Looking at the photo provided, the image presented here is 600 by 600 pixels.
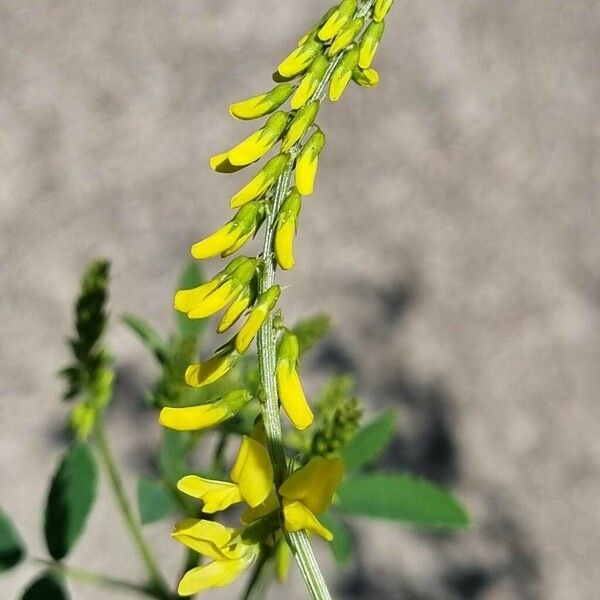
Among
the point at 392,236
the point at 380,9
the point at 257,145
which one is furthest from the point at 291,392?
the point at 392,236

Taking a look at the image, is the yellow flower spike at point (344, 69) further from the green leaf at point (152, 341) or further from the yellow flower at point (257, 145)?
the green leaf at point (152, 341)

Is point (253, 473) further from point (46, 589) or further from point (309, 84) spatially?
point (46, 589)

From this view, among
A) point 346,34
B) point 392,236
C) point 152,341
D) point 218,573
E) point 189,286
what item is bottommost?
point 218,573

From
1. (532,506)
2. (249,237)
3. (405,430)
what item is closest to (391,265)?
(405,430)

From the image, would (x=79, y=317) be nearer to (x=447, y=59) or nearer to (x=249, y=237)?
(x=249, y=237)

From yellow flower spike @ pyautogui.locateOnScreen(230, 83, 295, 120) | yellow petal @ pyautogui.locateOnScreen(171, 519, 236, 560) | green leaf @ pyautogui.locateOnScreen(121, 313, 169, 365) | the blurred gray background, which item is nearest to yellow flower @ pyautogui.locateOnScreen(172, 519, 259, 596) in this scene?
yellow petal @ pyautogui.locateOnScreen(171, 519, 236, 560)

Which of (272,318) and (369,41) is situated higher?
(369,41)

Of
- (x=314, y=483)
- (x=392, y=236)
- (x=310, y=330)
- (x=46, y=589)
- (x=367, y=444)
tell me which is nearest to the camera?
(x=314, y=483)
